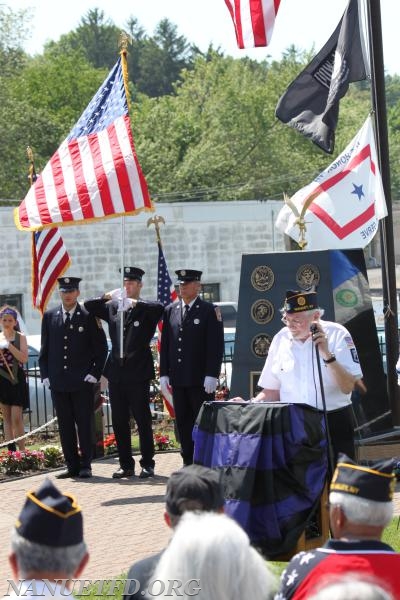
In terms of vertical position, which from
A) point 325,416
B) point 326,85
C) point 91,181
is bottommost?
point 325,416

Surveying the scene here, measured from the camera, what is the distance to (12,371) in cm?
1335

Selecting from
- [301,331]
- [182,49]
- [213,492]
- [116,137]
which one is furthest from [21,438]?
[182,49]

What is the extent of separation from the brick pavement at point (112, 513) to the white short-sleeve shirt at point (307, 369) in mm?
1575

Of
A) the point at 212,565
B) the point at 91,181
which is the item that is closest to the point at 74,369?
the point at 91,181

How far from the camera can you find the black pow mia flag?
38.6ft

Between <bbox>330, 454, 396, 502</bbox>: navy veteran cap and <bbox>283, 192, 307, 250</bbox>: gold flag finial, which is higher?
<bbox>283, 192, 307, 250</bbox>: gold flag finial

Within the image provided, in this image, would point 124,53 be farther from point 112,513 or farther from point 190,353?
point 112,513

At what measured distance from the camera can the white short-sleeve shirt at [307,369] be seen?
7570 millimetres

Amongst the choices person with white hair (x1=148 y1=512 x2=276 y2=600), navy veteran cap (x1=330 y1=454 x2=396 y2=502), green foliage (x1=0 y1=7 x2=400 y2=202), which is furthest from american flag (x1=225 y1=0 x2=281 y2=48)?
green foliage (x1=0 y1=7 x2=400 y2=202)

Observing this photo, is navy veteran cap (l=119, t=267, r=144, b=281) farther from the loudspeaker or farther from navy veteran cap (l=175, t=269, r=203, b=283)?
the loudspeaker

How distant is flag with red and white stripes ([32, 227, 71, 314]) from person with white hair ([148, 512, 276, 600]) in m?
10.6

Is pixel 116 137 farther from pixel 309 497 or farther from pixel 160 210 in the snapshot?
pixel 160 210

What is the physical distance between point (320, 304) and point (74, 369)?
8.69 feet

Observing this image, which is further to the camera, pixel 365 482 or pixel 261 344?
pixel 261 344
